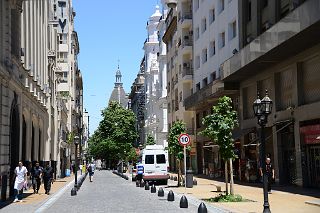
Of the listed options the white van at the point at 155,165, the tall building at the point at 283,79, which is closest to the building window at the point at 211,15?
the tall building at the point at 283,79

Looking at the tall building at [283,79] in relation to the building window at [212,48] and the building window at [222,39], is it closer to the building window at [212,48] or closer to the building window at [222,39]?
the building window at [222,39]

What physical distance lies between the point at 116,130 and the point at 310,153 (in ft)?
200

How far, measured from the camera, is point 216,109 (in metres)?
21.2

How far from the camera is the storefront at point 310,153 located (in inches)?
973

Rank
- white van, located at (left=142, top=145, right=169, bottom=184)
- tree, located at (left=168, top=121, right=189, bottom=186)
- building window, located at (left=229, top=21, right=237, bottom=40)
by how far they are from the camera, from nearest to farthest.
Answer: tree, located at (left=168, top=121, right=189, bottom=186) < white van, located at (left=142, top=145, right=169, bottom=184) < building window, located at (left=229, top=21, right=237, bottom=40)

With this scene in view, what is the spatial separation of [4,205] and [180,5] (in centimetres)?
4001

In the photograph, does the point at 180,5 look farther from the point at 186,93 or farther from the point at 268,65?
the point at 268,65

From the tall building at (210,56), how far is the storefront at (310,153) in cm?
906

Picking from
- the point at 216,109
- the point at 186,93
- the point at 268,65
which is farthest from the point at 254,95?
the point at 186,93

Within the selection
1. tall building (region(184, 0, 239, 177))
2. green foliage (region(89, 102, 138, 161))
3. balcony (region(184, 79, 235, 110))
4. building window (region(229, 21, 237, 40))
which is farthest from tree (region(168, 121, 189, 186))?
green foliage (region(89, 102, 138, 161))

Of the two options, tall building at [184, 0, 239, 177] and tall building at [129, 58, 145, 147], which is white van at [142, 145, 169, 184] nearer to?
tall building at [184, 0, 239, 177]

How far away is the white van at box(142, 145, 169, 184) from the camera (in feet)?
117

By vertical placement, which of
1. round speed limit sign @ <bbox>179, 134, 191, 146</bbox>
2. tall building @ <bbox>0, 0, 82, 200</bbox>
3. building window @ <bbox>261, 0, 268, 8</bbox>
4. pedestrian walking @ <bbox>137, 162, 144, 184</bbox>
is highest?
building window @ <bbox>261, 0, 268, 8</bbox>

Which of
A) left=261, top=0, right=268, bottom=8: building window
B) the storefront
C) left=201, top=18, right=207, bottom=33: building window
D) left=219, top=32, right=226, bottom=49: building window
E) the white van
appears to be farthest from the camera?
left=201, top=18, right=207, bottom=33: building window
